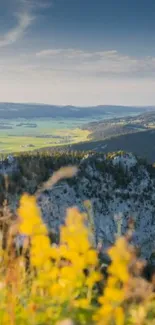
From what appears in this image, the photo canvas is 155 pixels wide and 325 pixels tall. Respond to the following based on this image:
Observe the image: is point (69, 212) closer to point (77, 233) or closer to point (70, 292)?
point (77, 233)

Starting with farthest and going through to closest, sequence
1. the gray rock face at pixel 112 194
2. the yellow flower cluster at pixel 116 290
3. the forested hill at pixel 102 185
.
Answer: the gray rock face at pixel 112 194 < the forested hill at pixel 102 185 < the yellow flower cluster at pixel 116 290

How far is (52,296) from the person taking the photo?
4730mm

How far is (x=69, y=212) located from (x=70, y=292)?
2.54 feet

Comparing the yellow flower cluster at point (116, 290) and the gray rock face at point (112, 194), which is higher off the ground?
the yellow flower cluster at point (116, 290)

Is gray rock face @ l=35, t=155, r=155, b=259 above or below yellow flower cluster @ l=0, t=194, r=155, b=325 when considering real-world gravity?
below

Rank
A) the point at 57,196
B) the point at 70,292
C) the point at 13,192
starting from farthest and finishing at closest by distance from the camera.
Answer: the point at 57,196 → the point at 13,192 → the point at 70,292

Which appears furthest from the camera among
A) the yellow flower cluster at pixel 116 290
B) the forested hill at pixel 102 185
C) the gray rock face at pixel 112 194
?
the gray rock face at pixel 112 194

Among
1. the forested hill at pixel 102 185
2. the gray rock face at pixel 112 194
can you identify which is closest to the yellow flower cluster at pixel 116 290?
the forested hill at pixel 102 185

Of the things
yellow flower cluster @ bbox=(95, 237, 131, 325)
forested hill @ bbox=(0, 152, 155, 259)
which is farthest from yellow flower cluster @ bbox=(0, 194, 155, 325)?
forested hill @ bbox=(0, 152, 155, 259)

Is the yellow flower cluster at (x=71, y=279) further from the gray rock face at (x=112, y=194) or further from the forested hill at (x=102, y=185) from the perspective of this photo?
the gray rock face at (x=112, y=194)

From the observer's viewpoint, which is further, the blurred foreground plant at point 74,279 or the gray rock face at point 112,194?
the gray rock face at point 112,194

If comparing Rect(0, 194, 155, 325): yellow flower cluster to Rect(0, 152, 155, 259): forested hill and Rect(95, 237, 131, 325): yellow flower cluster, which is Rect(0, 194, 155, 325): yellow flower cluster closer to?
Rect(95, 237, 131, 325): yellow flower cluster

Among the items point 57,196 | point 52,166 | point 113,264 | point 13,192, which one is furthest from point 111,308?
point 52,166

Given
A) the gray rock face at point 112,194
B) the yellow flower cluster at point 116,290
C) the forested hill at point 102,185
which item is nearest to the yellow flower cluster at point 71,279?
the yellow flower cluster at point 116,290
